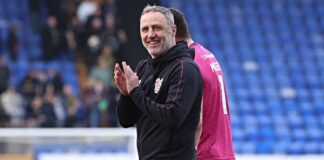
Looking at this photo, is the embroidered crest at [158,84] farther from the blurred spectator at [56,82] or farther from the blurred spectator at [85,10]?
the blurred spectator at [85,10]

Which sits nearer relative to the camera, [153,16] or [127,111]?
[153,16]

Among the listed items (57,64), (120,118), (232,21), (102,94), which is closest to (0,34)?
(57,64)

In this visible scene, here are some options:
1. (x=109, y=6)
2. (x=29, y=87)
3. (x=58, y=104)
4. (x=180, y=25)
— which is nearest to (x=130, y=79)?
(x=180, y=25)

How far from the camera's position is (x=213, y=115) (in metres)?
4.73

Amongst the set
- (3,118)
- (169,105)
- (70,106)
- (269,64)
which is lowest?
(3,118)

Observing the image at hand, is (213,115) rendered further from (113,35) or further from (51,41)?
(51,41)

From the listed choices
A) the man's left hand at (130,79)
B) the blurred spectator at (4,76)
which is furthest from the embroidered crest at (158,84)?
the blurred spectator at (4,76)

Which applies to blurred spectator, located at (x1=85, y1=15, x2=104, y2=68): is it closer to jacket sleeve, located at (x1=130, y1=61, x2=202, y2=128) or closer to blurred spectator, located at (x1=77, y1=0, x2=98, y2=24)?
blurred spectator, located at (x1=77, y1=0, x2=98, y2=24)

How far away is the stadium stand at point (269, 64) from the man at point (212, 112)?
27.1ft

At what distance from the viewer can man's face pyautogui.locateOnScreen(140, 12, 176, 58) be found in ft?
13.1

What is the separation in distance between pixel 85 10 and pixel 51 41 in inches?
31.4

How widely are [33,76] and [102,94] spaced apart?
1.16m

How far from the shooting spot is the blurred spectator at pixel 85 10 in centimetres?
1469

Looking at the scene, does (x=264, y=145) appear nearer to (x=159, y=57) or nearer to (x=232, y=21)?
(x=232, y=21)
